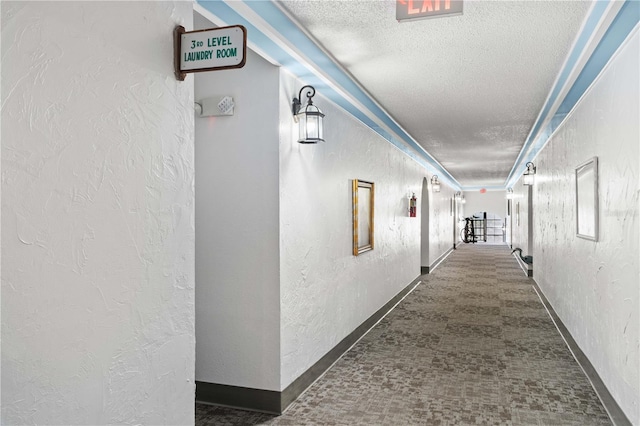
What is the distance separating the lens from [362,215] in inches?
204

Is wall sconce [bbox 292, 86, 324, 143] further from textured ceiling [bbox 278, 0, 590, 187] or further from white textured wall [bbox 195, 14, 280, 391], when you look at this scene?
textured ceiling [bbox 278, 0, 590, 187]

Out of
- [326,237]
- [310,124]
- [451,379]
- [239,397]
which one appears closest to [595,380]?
[451,379]

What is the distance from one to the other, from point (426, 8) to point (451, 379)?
2874mm

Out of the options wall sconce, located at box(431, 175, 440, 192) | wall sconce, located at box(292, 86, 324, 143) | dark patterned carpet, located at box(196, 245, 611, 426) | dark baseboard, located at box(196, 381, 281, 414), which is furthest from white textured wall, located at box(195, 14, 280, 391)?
wall sconce, located at box(431, 175, 440, 192)

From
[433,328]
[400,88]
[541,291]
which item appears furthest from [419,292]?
[400,88]

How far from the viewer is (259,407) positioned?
3318 millimetres

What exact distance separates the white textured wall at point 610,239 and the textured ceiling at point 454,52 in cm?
44

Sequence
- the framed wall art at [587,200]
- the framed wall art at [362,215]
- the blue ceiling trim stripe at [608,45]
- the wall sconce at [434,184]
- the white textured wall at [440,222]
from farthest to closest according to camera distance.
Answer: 1. the white textured wall at [440,222]
2. the wall sconce at [434,184]
3. the framed wall art at [362,215]
4. the framed wall art at [587,200]
5. the blue ceiling trim stripe at [608,45]

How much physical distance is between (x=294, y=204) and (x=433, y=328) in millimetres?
2887

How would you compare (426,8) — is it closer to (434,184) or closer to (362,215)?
(362,215)

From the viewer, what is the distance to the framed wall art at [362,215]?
4.80 m

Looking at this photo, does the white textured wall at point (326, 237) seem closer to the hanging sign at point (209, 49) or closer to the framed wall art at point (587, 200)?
the hanging sign at point (209, 49)

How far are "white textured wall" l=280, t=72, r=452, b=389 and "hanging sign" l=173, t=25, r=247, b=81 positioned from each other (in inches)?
52.8

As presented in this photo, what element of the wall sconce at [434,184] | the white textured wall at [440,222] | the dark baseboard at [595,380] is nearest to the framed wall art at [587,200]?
the dark baseboard at [595,380]
